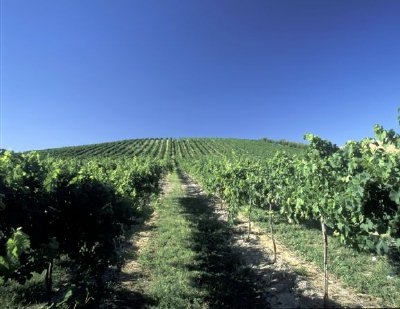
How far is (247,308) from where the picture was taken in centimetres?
761

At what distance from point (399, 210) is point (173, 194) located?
22505mm

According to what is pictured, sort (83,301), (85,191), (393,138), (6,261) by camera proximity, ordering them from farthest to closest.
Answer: (85,191), (83,301), (393,138), (6,261)

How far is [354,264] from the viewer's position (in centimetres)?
959

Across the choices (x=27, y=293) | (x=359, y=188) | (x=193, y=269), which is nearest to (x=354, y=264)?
(x=193, y=269)

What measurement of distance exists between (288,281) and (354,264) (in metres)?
2.26

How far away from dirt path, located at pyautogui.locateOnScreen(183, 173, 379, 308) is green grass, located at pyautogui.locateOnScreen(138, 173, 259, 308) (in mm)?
418

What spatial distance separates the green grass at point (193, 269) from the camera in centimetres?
798

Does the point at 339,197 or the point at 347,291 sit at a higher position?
the point at 339,197

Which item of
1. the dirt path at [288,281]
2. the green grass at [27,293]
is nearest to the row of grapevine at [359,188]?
the dirt path at [288,281]

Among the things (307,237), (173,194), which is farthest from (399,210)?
(173,194)

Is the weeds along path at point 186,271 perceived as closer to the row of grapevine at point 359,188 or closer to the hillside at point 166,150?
the row of grapevine at point 359,188

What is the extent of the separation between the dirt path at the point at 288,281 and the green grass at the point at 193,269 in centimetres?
42

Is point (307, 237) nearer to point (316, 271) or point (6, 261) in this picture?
point (316, 271)

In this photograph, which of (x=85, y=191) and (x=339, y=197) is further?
(x=85, y=191)
